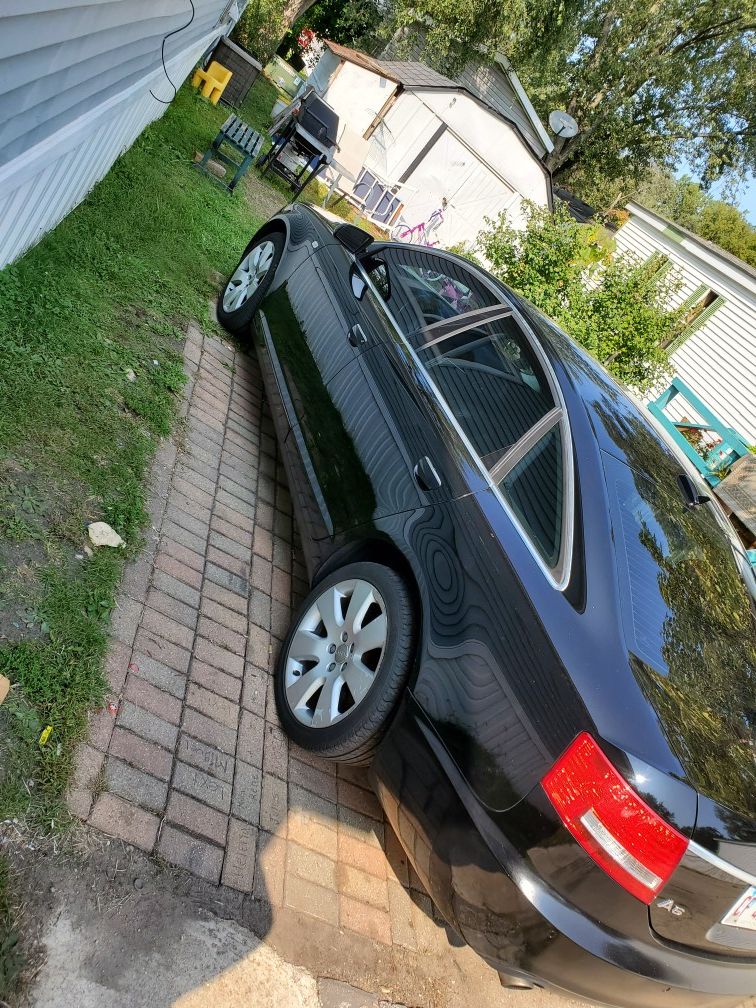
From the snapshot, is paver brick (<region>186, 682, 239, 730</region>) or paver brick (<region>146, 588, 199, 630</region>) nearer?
paver brick (<region>186, 682, 239, 730</region>)

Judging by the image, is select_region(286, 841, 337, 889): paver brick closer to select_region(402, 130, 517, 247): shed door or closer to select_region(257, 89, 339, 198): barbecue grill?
select_region(257, 89, 339, 198): barbecue grill

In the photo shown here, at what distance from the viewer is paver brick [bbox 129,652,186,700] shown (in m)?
2.83

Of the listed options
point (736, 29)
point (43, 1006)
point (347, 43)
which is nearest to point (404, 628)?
point (43, 1006)

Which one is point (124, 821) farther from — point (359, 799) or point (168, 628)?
point (359, 799)

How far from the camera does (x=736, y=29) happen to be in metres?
27.6

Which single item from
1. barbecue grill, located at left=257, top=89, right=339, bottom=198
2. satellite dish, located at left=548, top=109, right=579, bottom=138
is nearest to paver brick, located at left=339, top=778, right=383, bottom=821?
barbecue grill, located at left=257, top=89, right=339, bottom=198

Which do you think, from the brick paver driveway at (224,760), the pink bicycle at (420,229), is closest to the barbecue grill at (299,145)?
the pink bicycle at (420,229)

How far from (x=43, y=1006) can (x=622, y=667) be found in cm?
162

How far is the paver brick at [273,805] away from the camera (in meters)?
2.72

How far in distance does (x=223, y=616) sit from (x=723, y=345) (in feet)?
52.7

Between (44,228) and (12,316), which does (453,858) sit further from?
(44,228)

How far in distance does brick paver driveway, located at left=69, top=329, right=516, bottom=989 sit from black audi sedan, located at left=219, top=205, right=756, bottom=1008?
0.67ft

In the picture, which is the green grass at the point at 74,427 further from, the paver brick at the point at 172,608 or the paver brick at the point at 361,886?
the paver brick at the point at 361,886

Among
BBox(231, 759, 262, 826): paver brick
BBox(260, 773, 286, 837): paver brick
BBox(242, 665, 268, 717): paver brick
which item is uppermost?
BBox(231, 759, 262, 826): paver brick
